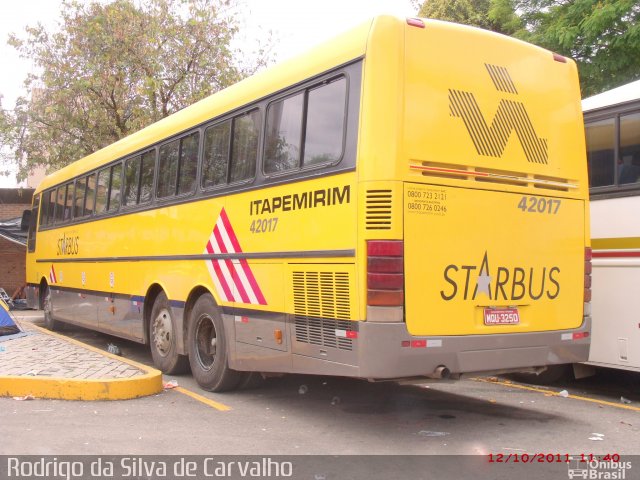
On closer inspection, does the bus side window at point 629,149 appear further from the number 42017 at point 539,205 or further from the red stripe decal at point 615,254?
the number 42017 at point 539,205

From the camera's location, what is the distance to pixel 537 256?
621 centimetres

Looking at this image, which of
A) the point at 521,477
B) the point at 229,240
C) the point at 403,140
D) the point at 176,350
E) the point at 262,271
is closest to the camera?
the point at 521,477

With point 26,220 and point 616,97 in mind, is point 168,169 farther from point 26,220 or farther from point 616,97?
point 26,220

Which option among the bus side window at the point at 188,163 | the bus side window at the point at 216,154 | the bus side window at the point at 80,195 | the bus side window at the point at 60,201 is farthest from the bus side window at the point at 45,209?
the bus side window at the point at 216,154

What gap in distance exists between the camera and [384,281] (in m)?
5.38

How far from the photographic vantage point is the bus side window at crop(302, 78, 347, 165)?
231 inches

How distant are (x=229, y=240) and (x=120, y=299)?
3875mm

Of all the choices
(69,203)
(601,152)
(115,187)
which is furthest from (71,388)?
(69,203)

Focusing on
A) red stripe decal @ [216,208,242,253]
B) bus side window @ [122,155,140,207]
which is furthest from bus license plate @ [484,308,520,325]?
bus side window @ [122,155,140,207]

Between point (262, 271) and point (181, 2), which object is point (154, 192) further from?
point (181, 2)

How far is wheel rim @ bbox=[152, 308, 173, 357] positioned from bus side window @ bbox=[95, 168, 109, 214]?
9.71ft

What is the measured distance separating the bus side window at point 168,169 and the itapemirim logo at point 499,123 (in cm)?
430

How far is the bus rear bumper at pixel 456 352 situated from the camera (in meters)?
5.35

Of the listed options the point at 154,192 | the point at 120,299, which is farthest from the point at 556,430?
the point at 120,299
